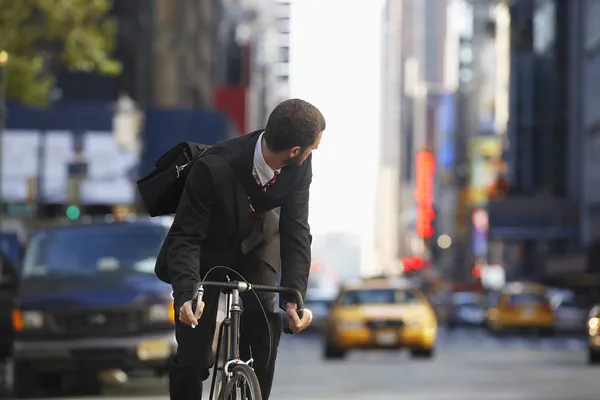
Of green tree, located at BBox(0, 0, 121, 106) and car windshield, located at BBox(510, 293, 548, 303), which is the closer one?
green tree, located at BBox(0, 0, 121, 106)

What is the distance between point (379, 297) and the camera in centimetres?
3123

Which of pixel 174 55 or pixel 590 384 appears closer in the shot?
pixel 590 384

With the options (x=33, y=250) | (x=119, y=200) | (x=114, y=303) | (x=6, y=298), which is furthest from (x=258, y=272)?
(x=119, y=200)

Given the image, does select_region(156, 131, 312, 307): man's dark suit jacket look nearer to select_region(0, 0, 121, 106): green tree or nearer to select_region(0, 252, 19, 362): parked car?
select_region(0, 252, 19, 362): parked car

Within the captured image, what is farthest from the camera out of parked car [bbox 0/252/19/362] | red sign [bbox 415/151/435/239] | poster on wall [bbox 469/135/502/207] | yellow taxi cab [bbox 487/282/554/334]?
red sign [bbox 415/151/435/239]

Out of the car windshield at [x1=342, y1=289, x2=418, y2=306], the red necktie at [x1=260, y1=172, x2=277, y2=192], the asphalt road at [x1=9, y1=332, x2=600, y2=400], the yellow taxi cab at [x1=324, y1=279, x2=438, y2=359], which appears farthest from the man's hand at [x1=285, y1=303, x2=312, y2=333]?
the car windshield at [x1=342, y1=289, x2=418, y2=306]

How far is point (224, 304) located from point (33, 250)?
11.2 m

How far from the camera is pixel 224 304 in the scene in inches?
313

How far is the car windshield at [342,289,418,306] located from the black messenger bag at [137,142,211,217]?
22.9 metres

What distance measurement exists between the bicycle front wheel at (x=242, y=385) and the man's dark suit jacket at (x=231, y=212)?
40 cm

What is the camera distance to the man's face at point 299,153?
7.44 m

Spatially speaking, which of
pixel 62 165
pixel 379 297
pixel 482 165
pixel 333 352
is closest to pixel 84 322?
pixel 333 352

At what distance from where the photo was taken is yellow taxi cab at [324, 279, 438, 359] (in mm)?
29906

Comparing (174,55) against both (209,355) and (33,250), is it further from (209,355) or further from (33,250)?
(209,355)
